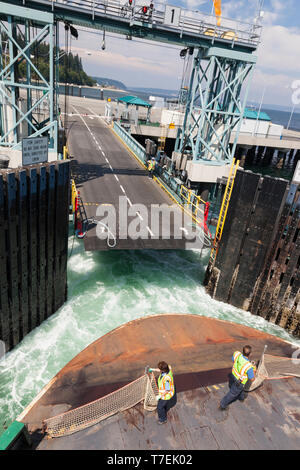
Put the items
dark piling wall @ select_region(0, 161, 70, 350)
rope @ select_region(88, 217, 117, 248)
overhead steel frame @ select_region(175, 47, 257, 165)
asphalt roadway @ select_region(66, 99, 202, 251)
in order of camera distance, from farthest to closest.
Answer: overhead steel frame @ select_region(175, 47, 257, 165), asphalt roadway @ select_region(66, 99, 202, 251), rope @ select_region(88, 217, 117, 248), dark piling wall @ select_region(0, 161, 70, 350)

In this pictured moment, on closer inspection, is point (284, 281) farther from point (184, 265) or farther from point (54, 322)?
point (54, 322)

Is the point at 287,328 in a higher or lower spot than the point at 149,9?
lower

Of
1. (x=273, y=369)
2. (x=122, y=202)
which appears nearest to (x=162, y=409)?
(x=273, y=369)

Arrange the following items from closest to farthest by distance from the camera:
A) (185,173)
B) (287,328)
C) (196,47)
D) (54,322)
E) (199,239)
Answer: (54,322), (287,328), (199,239), (196,47), (185,173)

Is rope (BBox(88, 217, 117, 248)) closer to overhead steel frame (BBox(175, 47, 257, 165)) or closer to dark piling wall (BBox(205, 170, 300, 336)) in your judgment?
dark piling wall (BBox(205, 170, 300, 336))

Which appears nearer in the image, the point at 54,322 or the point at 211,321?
the point at 211,321

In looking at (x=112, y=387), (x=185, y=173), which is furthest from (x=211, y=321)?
(x=185, y=173)

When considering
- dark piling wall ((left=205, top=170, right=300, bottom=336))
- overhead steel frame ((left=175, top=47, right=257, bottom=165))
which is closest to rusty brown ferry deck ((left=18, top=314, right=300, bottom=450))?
dark piling wall ((left=205, top=170, right=300, bottom=336))

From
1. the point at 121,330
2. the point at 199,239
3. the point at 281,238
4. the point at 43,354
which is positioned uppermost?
the point at 281,238
